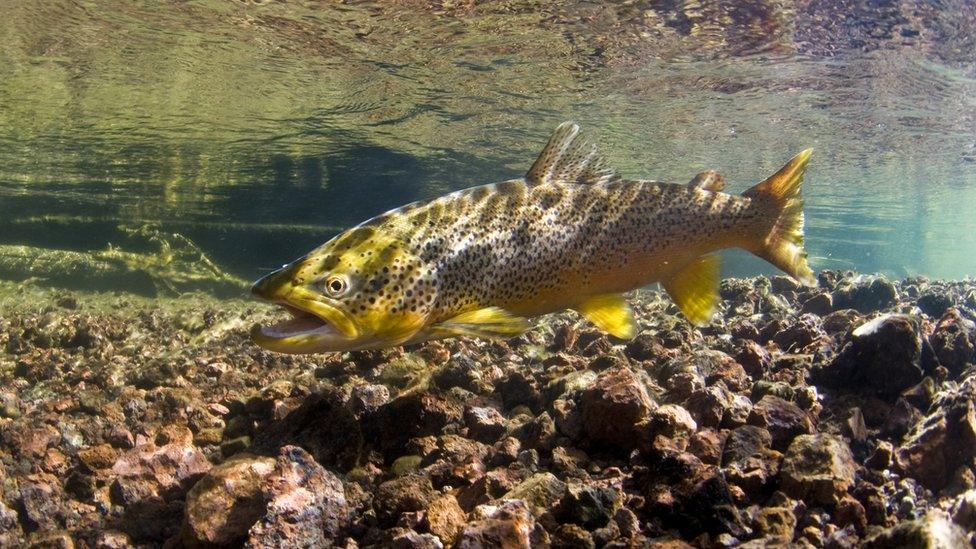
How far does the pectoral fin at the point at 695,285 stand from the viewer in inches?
198

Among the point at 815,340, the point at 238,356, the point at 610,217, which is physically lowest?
the point at 238,356

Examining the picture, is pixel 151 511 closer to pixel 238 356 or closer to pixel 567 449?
pixel 567 449

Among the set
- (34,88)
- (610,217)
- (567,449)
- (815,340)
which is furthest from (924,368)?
(34,88)

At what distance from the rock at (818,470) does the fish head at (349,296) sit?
243cm

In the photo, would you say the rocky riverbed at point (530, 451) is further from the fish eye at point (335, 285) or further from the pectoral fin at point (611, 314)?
the fish eye at point (335, 285)

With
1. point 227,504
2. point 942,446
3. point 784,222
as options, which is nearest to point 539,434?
point 227,504

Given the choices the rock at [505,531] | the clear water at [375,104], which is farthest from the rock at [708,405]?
the clear water at [375,104]

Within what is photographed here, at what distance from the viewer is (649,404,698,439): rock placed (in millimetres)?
3129

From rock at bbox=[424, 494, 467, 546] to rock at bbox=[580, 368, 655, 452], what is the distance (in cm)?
110

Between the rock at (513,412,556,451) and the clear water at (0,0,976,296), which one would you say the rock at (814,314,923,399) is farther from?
the clear water at (0,0,976,296)

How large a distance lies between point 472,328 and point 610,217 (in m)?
1.79

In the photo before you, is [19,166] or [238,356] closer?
[238,356]

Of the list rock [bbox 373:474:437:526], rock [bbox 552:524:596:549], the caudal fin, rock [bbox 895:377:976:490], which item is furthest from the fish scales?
rock [bbox 895:377:976:490]

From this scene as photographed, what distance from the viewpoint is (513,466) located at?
3.17 metres
